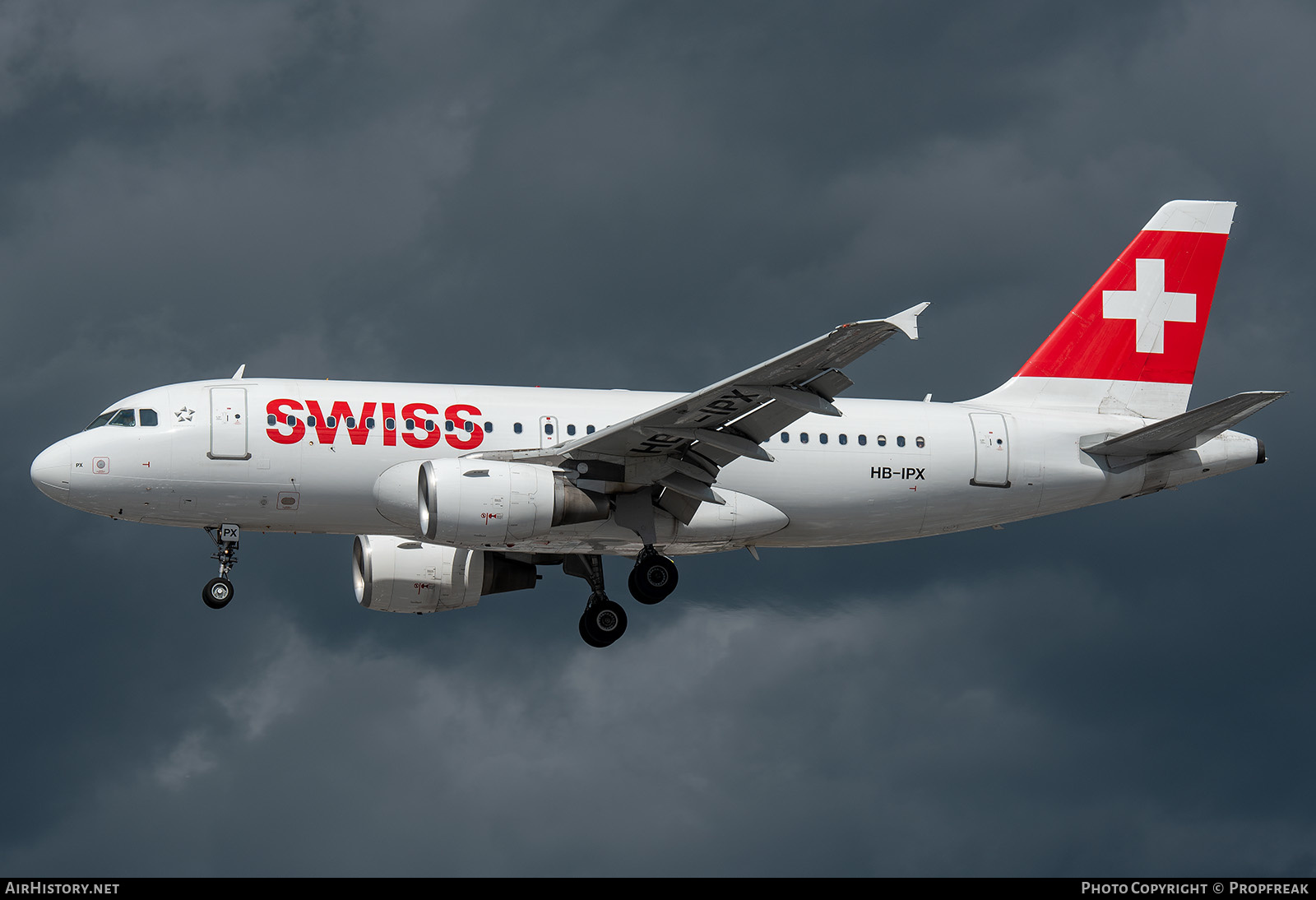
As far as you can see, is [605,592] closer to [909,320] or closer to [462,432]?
[462,432]

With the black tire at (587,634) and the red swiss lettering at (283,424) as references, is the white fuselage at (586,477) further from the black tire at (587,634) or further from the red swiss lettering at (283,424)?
the black tire at (587,634)

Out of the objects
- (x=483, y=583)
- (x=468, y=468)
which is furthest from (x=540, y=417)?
(x=483, y=583)

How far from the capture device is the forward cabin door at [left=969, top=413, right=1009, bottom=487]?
36188 mm

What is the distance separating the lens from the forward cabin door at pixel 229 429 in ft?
107

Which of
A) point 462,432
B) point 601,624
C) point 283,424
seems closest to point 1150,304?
point 601,624

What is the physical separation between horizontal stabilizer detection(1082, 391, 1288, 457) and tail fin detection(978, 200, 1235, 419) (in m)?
2.26

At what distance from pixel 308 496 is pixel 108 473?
3.97m

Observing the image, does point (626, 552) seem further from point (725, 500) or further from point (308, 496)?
point (308, 496)

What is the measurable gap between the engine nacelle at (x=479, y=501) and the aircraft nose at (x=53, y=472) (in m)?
6.17

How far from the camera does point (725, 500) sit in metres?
34.6

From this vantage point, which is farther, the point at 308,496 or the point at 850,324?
the point at 308,496

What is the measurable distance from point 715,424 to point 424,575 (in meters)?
9.31

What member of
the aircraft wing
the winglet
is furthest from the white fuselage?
the winglet
